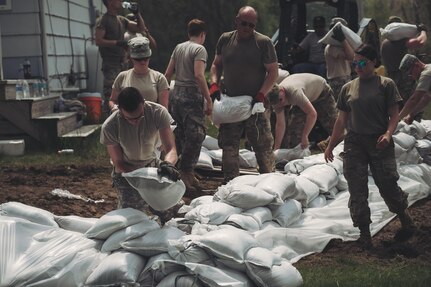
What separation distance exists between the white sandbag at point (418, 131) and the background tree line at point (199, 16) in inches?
786

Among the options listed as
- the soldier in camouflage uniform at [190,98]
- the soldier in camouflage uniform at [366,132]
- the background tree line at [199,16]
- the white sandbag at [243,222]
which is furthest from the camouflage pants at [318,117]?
the background tree line at [199,16]

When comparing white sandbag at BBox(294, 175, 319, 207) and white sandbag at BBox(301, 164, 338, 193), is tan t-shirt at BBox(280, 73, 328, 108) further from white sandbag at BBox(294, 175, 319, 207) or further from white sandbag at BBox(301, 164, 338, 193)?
white sandbag at BBox(294, 175, 319, 207)

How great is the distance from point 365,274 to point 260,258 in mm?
1091

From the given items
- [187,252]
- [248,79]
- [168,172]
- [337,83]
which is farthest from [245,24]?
[187,252]

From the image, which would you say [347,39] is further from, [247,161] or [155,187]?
[155,187]

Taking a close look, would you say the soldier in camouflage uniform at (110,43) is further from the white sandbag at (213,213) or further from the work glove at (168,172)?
the work glove at (168,172)

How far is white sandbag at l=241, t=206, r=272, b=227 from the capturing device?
6871 mm

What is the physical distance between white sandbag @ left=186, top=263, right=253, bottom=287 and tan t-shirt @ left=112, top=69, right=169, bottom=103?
299 cm

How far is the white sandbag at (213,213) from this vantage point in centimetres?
645

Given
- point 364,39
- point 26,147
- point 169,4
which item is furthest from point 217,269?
point 169,4

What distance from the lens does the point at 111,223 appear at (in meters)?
5.70

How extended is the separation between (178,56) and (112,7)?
3964 millimetres

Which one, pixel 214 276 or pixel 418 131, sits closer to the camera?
pixel 214 276

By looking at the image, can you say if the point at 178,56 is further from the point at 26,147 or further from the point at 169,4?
the point at 169,4
